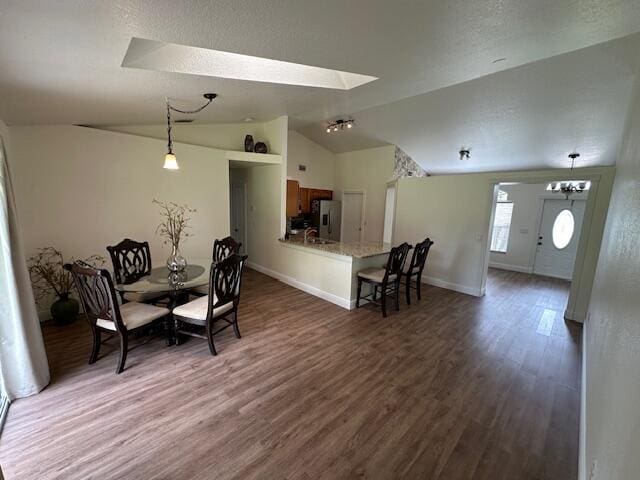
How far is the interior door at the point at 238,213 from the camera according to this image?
610 cm

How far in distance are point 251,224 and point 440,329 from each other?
4293 mm

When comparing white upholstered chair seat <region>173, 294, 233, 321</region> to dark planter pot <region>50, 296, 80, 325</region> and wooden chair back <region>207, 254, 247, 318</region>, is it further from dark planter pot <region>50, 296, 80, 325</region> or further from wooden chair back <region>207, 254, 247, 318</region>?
dark planter pot <region>50, 296, 80, 325</region>

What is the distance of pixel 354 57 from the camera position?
206 centimetres

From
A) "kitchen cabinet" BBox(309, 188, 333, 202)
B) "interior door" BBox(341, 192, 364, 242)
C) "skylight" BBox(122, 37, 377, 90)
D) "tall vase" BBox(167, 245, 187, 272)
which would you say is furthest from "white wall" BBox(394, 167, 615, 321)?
"tall vase" BBox(167, 245, 187, 272)

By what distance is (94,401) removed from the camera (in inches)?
78.9

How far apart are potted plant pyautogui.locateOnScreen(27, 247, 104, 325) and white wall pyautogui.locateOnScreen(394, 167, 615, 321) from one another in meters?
5.63

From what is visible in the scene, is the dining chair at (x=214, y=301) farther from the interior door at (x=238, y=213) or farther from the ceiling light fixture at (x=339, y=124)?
the interior door at (x=238, y=213)

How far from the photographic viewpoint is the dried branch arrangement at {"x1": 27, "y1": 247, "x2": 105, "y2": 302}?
3.10m

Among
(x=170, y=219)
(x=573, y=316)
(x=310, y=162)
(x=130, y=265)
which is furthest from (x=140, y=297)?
(x=573, y=316)

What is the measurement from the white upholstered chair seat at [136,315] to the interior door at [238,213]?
3.57 metres

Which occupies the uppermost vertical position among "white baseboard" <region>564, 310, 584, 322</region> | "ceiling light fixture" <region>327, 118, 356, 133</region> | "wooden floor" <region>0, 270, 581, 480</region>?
"ceiling light fixture" <region>327, 118, 356, 133</region>

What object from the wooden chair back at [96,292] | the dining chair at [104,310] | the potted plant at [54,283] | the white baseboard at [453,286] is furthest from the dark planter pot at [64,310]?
the white baseboard at [453,286]

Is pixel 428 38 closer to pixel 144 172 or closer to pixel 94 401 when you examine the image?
pixel 94 401

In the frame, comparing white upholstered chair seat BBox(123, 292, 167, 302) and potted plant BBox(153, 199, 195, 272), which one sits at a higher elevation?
potted plant BBox(153, 199, 195, 272)
